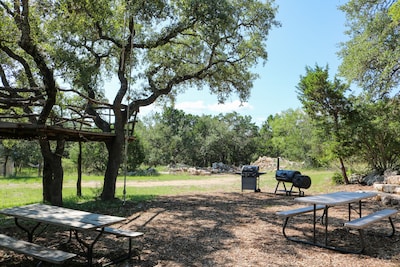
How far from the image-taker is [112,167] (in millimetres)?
9672

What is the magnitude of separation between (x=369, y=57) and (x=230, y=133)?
92.6ft

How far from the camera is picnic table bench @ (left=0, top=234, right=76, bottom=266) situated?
3381mm

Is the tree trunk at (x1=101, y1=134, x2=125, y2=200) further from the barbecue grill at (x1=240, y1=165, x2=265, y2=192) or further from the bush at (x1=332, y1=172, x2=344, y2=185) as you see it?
the bush at (x1=332, y1=172, x2=344, y2=185)

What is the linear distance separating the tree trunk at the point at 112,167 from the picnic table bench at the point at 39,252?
18.1ft

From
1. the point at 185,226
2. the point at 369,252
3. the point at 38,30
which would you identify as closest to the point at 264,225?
the point at 185,226

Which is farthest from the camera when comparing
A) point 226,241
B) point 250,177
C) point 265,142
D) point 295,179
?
point 265,142

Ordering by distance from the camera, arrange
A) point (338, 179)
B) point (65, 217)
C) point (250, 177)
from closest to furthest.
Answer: point (65, 217), point (250, 177), point (338, 179)

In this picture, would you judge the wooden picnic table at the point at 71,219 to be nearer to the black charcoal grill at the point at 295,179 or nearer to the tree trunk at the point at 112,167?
the tree trunk at the point at 112,167

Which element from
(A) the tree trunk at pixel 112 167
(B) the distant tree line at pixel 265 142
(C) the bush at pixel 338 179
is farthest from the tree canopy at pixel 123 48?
(C) the bush at pixel 338 179

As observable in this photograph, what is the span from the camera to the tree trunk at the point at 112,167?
31.5 feet

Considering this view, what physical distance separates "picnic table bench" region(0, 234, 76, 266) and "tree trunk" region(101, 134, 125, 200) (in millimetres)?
5524

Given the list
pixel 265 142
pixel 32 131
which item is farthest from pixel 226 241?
pixel 265 142

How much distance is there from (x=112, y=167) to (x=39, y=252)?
243 inches

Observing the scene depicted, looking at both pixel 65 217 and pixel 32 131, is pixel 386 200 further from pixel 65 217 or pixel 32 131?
pixel 32 131
